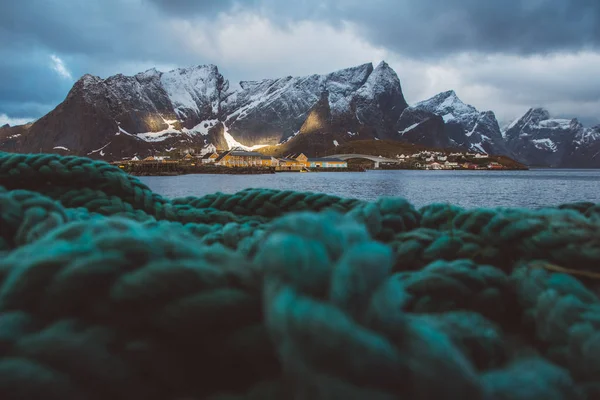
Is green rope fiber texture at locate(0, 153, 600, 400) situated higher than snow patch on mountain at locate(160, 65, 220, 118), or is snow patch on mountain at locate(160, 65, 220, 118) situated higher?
snow patch on mountain at locate(160, 65, 220, 118)

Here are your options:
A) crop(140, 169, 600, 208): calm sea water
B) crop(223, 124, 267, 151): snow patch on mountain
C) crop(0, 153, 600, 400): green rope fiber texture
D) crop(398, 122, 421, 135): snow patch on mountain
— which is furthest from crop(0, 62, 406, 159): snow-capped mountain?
crop(0, 153, 600, 400): green rope fiber texture

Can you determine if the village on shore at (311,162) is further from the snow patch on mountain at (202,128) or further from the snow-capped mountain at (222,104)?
the snow patch on mountain at (202,128)

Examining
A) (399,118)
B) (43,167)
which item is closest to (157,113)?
(399,118)

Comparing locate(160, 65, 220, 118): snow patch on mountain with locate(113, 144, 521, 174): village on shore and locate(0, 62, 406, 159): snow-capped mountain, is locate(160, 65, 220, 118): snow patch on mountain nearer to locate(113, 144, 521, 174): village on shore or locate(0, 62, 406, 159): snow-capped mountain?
locate(0, 62, 406, 159): snow-capped mountain

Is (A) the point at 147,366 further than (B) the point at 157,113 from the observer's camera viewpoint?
No

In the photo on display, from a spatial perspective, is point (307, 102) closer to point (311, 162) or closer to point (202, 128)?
point (202, 128)

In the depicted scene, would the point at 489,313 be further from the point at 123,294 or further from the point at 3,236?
the point at 3,236

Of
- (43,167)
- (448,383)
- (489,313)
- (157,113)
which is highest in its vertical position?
(157,113)

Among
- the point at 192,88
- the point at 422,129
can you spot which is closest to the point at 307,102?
the point at 422,129
